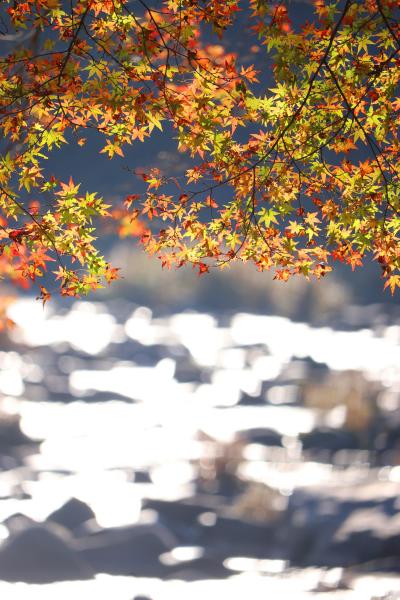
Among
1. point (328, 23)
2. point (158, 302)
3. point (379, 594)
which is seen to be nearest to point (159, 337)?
point (158, 302)

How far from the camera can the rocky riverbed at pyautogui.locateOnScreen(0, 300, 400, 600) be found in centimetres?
511

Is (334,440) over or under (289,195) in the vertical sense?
under

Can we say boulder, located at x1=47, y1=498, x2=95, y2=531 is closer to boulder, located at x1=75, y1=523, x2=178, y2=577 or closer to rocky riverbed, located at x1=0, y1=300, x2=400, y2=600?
rocky riverbed, located at x1=0, y1=300, x2=400, y2=600

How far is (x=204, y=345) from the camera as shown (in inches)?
294

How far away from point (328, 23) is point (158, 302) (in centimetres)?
423

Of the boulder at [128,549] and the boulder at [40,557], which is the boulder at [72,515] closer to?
the boulder at [40,557]

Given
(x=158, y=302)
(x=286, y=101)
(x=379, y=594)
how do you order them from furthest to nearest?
1. (x=158, y=302)
2. (x=379, y=594)
3. (x=286, y=101)

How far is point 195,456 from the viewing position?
6.33 metres

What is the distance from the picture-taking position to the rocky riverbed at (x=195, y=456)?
16.8 ft

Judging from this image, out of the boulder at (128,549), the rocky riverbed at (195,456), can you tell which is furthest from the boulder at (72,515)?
the boulder at (128,549)

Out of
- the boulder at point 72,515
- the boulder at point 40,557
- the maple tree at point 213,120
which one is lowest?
the boulder at point 40,557

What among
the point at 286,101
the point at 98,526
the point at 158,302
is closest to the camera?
the point at 286,101

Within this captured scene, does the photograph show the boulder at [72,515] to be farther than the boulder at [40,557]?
Yes

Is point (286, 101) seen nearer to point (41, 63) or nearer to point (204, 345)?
point (41, 63)
